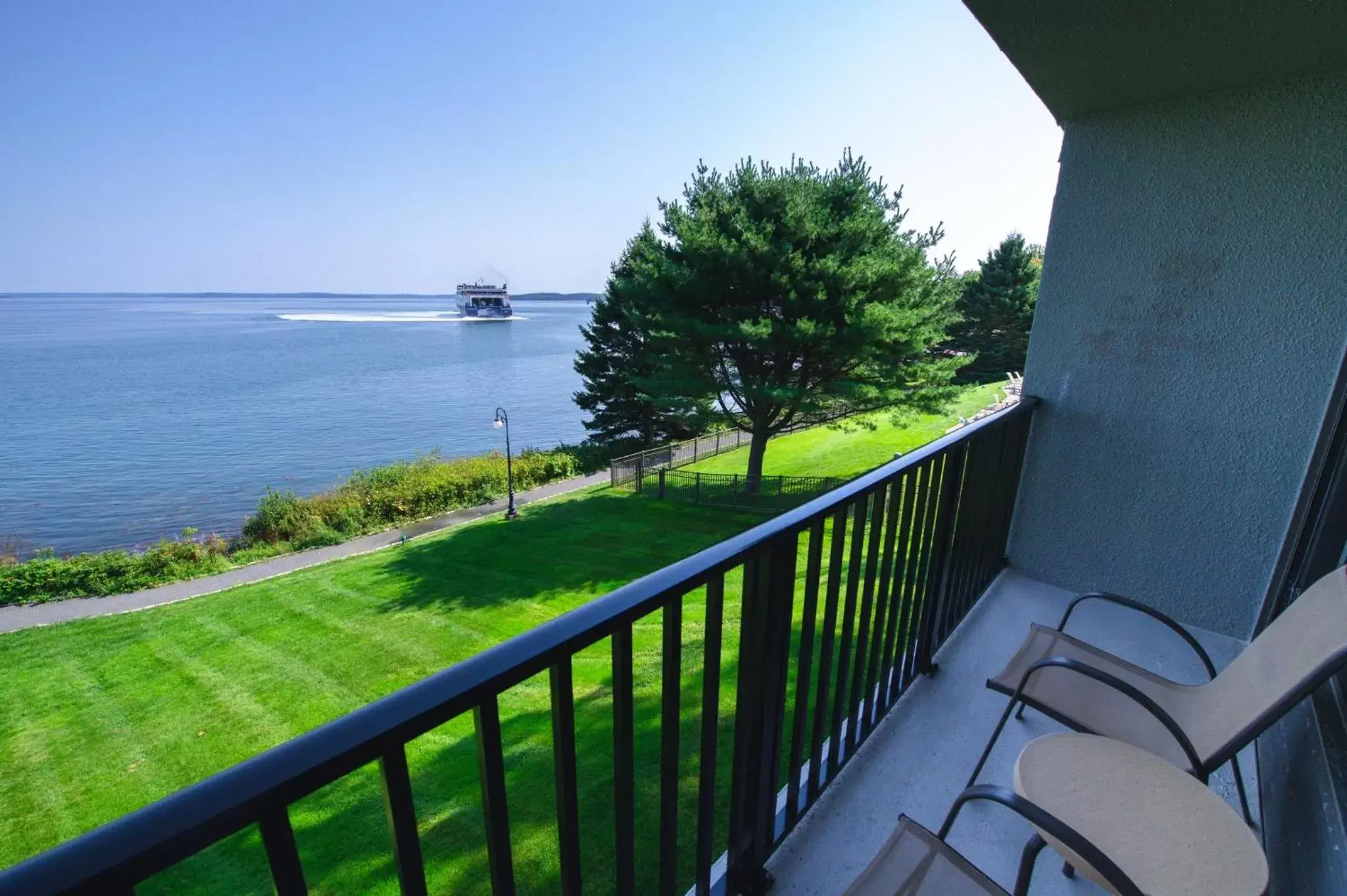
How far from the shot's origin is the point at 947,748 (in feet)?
5.89

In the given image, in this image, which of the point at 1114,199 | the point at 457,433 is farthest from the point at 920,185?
the point at 457,433

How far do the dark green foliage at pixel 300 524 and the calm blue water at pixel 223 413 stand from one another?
3.21m

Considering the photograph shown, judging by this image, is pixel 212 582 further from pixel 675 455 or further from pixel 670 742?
pixel 670 742

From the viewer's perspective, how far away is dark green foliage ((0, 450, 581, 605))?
11.3 metres

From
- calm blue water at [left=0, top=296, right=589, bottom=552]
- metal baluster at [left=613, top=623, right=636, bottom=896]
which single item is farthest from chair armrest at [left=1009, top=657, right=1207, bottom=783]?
calm blue water at [left=0, top=296, right=589, bottom=552]

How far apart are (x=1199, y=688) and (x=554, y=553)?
9.70 meters

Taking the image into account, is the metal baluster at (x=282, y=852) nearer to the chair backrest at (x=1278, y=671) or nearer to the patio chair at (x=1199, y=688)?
the patio chair at (x=1199, y=688)

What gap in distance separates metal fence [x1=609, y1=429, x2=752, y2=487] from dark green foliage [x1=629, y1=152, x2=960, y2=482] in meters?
2.41

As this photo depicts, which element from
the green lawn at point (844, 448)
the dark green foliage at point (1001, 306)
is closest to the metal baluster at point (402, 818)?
the green lawn at point (844, 448)

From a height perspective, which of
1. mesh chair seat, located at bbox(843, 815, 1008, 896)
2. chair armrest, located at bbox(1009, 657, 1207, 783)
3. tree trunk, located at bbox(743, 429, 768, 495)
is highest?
chair armrest, located at bbox(1009, 657, 1207, 783)

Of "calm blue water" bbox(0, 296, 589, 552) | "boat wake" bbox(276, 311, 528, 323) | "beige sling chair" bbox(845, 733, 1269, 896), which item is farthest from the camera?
"boat wake" bbox(276, 311, 528, 323)

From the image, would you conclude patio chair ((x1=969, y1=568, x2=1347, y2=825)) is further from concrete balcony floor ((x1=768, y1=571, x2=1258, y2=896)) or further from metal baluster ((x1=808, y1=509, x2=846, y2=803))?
metal baluster ((x1=808, y1=509, x2=846, y2=803))

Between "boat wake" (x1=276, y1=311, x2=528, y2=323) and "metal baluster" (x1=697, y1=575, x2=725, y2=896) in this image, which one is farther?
"boat wake" (x1=276, y1=311, x2=528, y2=323)

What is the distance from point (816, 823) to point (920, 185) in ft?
39.8
